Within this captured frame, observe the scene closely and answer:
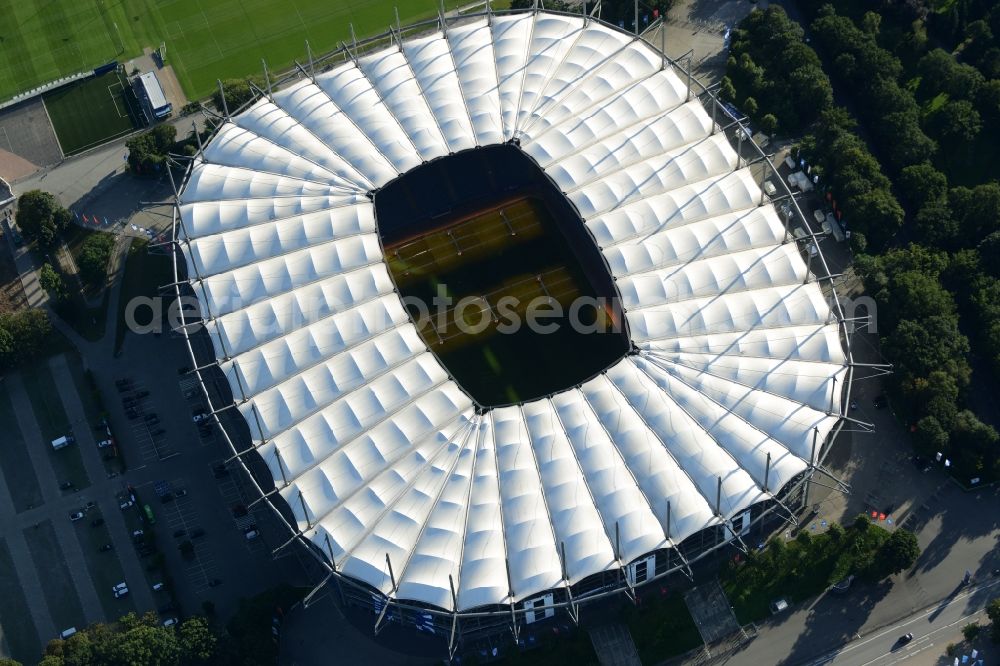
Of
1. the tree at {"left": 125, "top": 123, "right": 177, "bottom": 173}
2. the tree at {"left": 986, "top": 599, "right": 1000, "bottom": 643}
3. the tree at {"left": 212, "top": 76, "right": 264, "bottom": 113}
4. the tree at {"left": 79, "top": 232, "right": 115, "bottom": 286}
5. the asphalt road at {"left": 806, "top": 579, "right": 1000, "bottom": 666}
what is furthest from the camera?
the tree at {"left": 212, "top": 76, "right": 264, "bottom": 113}

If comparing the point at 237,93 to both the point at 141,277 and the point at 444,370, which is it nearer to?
the point at 141,277

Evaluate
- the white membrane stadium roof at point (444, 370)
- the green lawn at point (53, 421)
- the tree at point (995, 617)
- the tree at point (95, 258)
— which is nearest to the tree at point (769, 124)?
the white membrane stadium roof at point (444, 370)

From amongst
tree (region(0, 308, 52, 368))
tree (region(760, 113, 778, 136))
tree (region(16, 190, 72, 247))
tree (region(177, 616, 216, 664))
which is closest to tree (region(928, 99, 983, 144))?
tree (region(760, 113, 778, 136))

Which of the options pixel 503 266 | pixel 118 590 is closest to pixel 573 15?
pixel 503 266

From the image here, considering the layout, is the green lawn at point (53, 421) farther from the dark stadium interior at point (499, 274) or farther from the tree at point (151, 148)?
the dark stadium interior at point (499, 274)

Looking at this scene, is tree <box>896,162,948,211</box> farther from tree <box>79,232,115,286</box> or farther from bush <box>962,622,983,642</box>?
tree <box>79,232,115,286</box>

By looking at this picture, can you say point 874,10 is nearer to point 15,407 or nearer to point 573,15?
point 573,15
